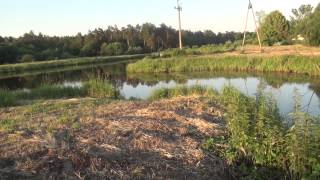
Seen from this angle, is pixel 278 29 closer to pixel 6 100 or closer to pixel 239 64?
pixel 239 64

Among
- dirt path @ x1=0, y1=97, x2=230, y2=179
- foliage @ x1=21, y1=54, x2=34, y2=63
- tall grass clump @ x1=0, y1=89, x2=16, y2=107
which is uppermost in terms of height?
dirt path @ x1=0, y1=97, x2=230, y2=179

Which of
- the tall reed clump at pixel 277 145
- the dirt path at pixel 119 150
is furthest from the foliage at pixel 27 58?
the tall reed clump at pixel 277 145

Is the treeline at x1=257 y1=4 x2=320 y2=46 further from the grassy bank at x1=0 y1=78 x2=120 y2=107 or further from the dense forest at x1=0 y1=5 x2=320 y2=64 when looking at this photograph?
the grassy bank at x1=0 y1=78 x2=120 y2=107

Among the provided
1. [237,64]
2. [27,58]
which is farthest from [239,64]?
[27,58]

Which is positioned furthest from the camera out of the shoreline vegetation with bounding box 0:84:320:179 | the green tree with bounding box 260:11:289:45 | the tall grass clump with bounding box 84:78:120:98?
the green tree with bounding box 260:11:289:45

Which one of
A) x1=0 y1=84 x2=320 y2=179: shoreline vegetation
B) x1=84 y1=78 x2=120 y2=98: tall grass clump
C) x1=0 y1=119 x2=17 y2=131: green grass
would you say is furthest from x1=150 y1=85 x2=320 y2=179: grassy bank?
x1=84 y1=78 x2=120 y2=98: tall grass clump

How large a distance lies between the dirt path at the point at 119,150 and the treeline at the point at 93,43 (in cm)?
6097

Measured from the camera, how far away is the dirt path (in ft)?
19.0

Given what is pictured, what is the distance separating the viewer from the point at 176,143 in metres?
7.21

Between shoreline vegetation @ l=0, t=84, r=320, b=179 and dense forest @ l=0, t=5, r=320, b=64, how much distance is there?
134 feet

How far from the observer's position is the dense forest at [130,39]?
6314 cm

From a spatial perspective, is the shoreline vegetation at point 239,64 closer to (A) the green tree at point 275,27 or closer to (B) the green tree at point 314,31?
(B) the green tree at point 314,31

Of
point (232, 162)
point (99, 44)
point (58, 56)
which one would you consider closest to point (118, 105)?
point (232, 162)

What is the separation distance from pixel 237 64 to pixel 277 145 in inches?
1107
